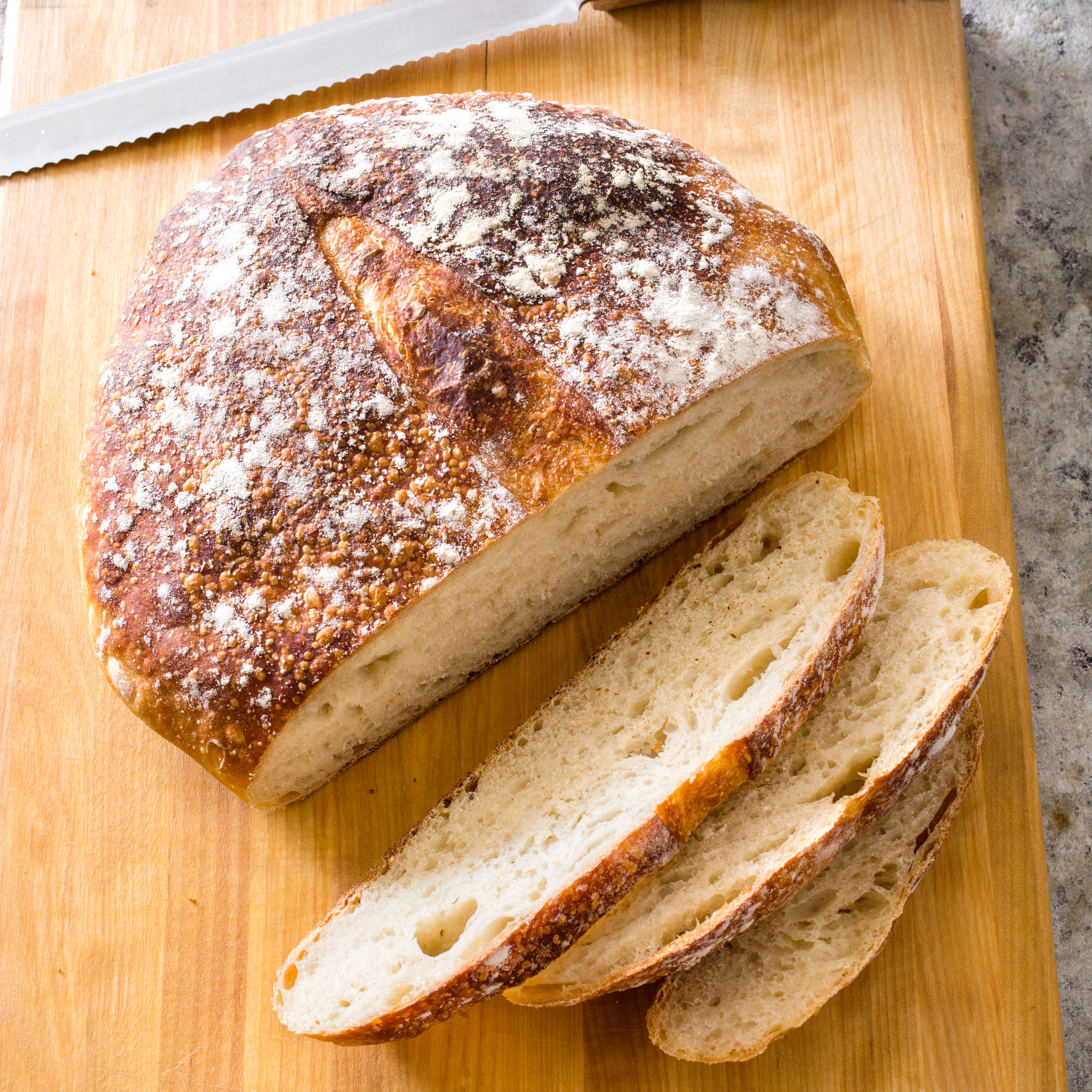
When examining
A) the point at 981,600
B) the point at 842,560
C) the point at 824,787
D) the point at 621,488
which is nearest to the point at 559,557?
the point at 621,488

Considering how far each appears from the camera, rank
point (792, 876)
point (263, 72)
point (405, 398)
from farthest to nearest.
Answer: point (263, 72) < point (405, 398) < point (792, 876)

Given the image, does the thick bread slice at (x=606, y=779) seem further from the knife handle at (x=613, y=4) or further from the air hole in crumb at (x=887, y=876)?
the knife handle at (x=613, y=4)

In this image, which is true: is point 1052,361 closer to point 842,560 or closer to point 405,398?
point 842,560

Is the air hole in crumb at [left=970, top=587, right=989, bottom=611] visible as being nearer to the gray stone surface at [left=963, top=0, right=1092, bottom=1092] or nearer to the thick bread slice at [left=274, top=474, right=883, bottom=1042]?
the thick bread slice at [left=274, top=474, right=883, bottom=1042]

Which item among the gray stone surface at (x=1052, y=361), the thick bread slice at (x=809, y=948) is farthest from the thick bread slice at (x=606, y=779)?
the gray stone surface at (x=1052, y=361)

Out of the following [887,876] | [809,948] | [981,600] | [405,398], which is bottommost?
[809,948]

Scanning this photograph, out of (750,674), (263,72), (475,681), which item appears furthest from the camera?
(263,72)

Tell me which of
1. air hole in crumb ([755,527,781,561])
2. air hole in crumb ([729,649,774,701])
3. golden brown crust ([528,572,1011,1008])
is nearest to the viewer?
golden brown crust ([528,572,1011,1008])

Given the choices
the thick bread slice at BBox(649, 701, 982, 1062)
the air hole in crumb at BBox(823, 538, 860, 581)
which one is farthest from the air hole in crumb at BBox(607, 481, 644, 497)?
the thick bread slice at BBox(649, 701, 982, 1062)
